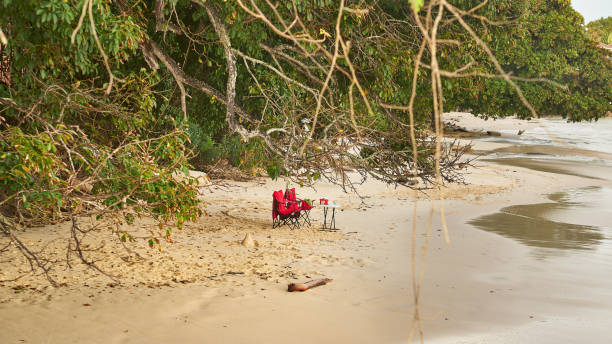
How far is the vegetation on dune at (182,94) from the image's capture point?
644 cm

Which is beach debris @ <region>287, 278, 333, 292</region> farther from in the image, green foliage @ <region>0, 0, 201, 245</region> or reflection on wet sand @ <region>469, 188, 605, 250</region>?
reflection on wet sand @ <region>469, 188, 605, 250</region>

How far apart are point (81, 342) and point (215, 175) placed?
1202cm

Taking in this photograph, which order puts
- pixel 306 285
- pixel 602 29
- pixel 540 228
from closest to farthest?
pixel 306 285
pixel 540 228
pixel 602 29

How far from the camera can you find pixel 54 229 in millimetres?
12484

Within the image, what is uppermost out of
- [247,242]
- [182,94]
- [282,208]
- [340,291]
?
[182,94]

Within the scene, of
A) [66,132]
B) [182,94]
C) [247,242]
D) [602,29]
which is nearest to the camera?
[66,132]

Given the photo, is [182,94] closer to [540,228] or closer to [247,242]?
[247,242]

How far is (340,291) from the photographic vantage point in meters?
9.14

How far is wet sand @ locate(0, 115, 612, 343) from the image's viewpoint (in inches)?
301

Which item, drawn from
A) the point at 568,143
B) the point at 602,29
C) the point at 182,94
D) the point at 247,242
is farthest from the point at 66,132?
the point at 602,29

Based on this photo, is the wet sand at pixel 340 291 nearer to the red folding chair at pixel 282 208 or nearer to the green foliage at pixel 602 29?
the red folding chair at pixel 282 208

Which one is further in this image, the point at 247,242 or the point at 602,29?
the point at 602,29

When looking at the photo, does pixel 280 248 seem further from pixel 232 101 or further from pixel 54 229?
pixel 54 229

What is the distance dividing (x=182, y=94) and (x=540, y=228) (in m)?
9.99
